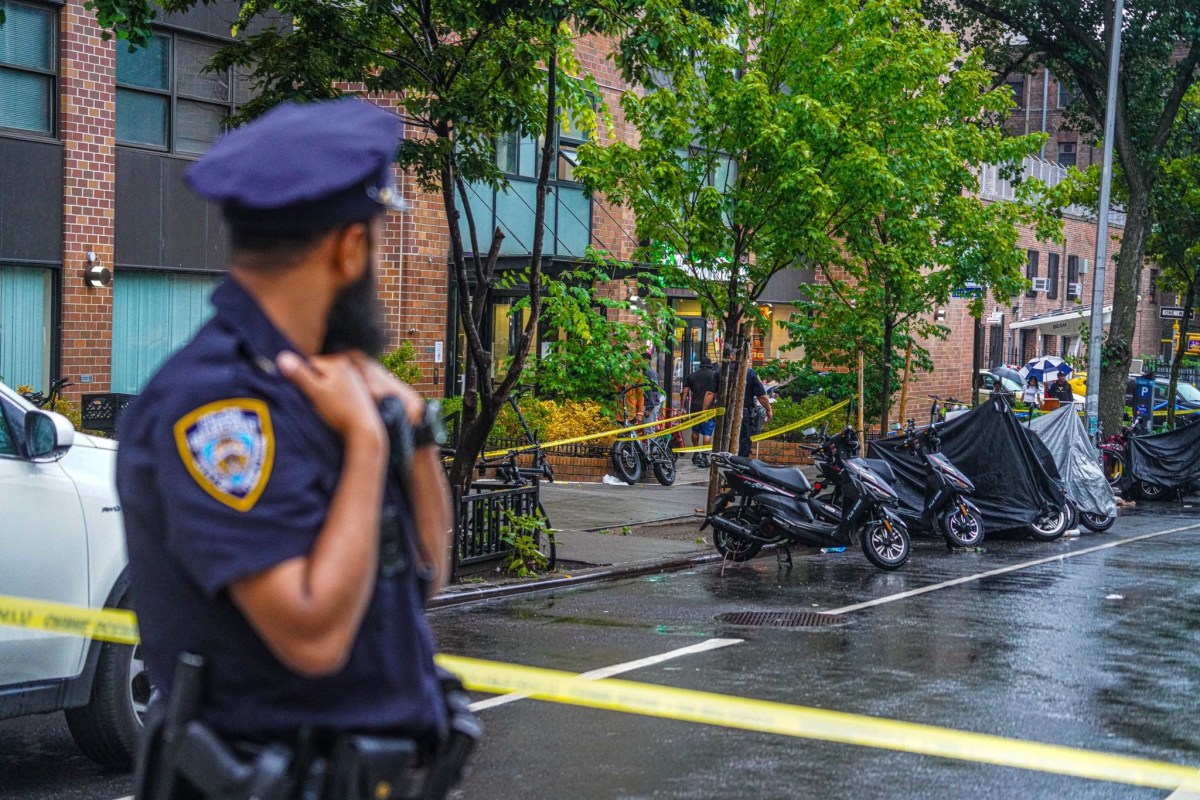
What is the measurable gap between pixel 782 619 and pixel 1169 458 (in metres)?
14.5

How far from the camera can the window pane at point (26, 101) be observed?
55.3ft

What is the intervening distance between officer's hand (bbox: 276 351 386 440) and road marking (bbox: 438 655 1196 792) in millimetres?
2384

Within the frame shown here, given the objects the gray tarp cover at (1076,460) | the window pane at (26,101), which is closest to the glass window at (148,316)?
the window pane at (26,101)

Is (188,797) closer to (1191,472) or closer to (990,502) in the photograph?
(990,502)

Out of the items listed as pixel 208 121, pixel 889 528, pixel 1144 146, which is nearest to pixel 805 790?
pixel 889 528

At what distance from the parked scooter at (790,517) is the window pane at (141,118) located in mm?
9124

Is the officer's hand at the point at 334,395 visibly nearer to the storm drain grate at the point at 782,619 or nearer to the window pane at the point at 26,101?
the storm drain grate at the point at 782,619

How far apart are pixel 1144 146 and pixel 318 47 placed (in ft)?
61.3

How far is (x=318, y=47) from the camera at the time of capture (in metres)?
11.9

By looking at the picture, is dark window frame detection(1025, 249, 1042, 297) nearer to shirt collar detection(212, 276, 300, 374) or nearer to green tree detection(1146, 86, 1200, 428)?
green tree detection(1146, 86, 1200, 428)

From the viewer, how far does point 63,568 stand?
5.60m

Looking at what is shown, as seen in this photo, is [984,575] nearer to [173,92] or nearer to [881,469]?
[881,469]

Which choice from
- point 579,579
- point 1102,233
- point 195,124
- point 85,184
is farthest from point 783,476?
point 1102,233

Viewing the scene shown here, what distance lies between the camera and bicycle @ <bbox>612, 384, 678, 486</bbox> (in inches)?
822
